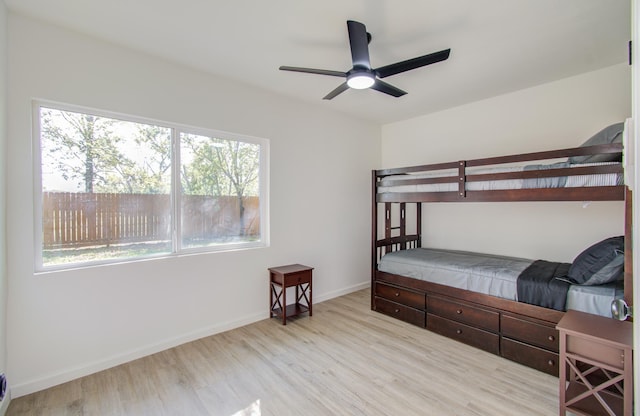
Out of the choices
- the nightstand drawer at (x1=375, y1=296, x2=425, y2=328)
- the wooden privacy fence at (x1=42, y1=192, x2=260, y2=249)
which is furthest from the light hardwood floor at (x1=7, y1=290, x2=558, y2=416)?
the wooden privacy fence at (x1=42, y1=192, x2=260, y2=249)

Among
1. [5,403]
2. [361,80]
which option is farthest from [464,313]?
[5,403]

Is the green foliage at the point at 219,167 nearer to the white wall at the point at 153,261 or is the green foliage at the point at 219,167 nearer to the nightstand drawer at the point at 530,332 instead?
the white wall at the point at 153,261

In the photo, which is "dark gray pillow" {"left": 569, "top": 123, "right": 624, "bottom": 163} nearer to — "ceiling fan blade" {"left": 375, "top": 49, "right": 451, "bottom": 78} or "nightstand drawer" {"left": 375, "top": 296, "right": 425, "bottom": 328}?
"ceiling fan blade" {"left": 375, "top": 49, "right": 451, "bottom": 78}

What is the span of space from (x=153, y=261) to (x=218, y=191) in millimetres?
928

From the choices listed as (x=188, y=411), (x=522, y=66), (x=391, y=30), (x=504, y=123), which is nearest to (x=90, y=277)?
(x=188, y=411)

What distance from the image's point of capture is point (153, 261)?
262cm

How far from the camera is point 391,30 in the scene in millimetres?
2207

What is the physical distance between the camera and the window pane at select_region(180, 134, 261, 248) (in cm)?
291

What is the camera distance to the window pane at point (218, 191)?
9.55 feet

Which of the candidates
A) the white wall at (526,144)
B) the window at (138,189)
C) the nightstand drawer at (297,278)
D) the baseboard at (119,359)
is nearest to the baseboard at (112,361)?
the baseboard at (119,359)

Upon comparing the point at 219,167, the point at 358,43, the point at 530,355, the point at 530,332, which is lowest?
the point at 530,355

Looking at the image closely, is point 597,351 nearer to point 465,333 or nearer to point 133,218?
point 465,333

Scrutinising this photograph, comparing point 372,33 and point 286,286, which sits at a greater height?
point 372,33

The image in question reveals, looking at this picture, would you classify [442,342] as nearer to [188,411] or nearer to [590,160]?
[590,160]
